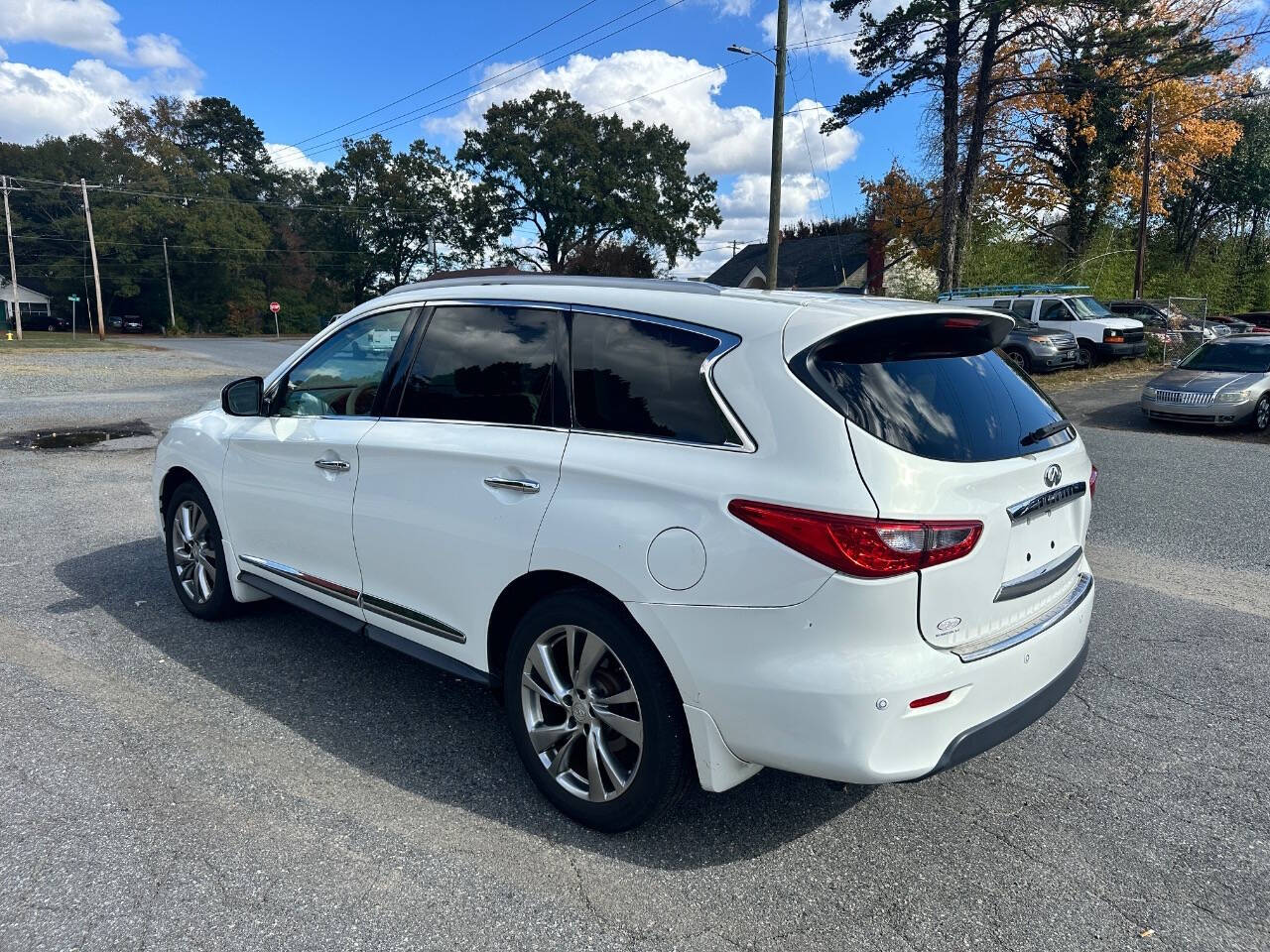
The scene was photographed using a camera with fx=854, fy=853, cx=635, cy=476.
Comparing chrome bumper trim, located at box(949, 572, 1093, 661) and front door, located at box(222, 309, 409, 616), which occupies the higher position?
front door, located at box(222, 309, 409, 616)

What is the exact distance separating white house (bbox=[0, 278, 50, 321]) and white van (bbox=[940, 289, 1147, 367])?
273ft

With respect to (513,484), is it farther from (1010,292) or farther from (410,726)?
(1010,292)

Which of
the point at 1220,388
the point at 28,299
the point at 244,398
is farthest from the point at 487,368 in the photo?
the point at 28,299

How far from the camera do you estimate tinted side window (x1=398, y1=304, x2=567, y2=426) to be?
10.0 feet

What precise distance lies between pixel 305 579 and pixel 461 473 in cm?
126

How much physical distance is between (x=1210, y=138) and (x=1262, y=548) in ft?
111

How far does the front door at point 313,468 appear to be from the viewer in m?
3.62

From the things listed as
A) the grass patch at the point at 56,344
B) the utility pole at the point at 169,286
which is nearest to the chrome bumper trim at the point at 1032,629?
the grass patch at the point at 56,344

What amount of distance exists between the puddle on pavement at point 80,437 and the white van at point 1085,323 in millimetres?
19185

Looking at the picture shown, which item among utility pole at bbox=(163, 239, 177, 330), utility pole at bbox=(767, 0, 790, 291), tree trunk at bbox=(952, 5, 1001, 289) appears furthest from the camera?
utility pole at bbox=(163, 239, 177, 330)

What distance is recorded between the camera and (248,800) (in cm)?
300

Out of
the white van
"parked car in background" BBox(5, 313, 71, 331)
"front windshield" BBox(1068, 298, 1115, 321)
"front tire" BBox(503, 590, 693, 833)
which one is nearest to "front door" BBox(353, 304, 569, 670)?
"front tire" BBox(503, 590, 693, 833)

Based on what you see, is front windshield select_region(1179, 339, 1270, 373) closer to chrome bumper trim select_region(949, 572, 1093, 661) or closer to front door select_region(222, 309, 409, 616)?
chrome bumper trim select_region(949, 572, 1093, 661)

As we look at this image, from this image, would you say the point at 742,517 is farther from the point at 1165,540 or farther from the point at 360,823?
the point at 1165,540
